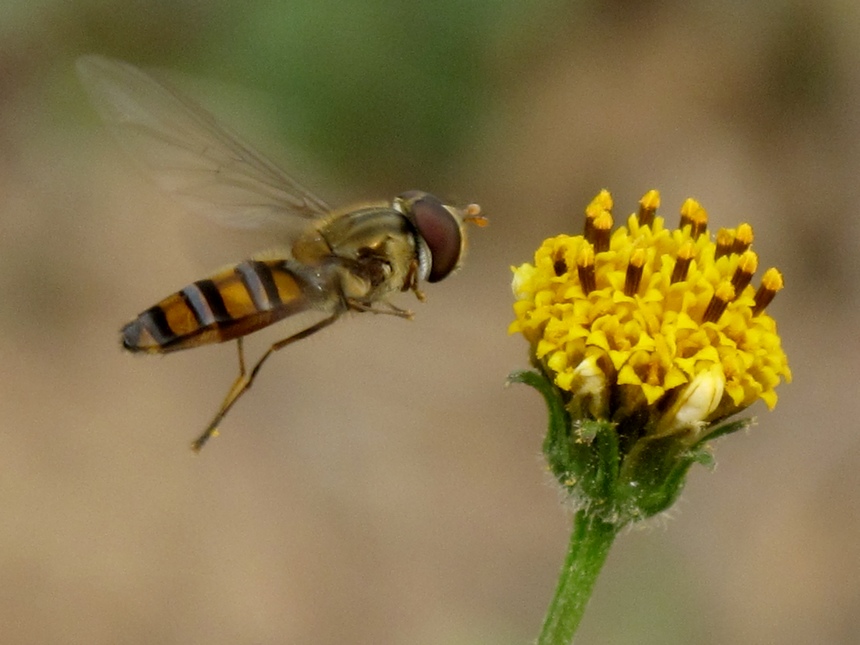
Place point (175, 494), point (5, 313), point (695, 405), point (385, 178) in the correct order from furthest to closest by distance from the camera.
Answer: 1. point (385, 178)
2. point (5, 313)
3. point (175, 494)
4. point (695, 405)

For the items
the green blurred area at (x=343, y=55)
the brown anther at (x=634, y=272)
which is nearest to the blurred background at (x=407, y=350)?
the green blurred area at (x=343, y=55)

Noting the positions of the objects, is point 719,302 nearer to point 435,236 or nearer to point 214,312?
point 435,236

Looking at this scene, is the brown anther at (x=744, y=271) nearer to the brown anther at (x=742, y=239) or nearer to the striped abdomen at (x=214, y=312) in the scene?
the brown anther at (x=742, y=239)

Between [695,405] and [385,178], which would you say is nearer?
[695,405]

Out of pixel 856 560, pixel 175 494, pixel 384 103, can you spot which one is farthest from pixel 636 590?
pixel 384 103

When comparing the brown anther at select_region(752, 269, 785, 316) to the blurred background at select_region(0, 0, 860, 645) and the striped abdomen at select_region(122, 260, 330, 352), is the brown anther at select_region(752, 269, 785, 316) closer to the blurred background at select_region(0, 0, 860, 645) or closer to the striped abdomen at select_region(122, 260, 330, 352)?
A: the striped abdomen at select_region(122, 260, 330, 352)

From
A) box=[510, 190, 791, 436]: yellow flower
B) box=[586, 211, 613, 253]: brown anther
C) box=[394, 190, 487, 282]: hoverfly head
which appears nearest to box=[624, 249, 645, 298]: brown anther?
box=[510, 190, 791, 436]: yellow flower

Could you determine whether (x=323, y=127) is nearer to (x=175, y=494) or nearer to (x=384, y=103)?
(x=384, y=103)

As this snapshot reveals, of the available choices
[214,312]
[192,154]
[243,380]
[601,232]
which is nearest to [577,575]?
[601,232]
